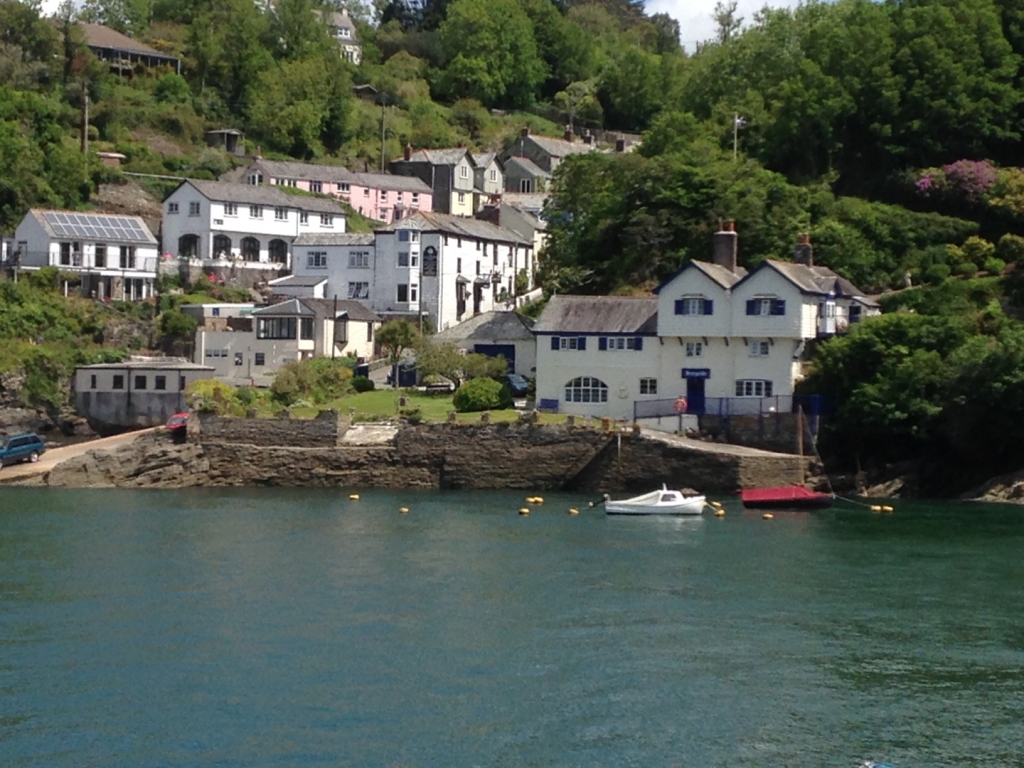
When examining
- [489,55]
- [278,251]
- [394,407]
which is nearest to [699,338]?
[394,407]

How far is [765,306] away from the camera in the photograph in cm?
6744

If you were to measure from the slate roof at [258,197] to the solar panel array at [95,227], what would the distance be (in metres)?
4.80

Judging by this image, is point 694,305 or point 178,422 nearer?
point 694,305

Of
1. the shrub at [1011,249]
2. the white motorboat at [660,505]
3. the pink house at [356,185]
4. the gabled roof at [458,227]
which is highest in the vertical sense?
the pink house at [356,185]

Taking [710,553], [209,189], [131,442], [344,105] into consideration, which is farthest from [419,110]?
[710,553]

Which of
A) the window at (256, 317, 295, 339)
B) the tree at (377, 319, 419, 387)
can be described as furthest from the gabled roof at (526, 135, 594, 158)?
the tree at (377, 319, 419, 387)

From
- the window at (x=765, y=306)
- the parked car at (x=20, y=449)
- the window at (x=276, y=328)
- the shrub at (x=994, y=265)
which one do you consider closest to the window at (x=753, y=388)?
the window at (x=765, y=306)

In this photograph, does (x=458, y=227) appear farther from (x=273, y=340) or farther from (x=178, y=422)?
(x=178, y=422)

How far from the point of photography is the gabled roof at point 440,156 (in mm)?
120181

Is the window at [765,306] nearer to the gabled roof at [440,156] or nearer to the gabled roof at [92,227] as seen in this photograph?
the gabled roof at [92,227]

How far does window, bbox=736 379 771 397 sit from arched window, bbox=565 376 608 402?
19.6ft

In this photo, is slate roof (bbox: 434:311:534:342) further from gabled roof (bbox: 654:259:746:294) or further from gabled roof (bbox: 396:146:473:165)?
gabled roof (bbox: 396:146:473:165)

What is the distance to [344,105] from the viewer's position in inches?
5059

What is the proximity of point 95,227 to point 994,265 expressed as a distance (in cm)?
4958
